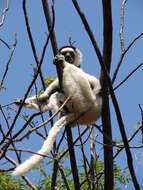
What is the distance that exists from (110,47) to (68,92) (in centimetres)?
111

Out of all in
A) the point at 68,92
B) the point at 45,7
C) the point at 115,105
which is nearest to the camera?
the point at 115,105

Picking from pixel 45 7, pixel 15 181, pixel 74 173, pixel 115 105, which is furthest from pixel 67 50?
pixel 115 105

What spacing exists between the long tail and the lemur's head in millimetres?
1123

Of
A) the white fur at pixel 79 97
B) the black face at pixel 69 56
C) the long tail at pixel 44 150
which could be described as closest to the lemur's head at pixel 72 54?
the black face at pixel 69 56

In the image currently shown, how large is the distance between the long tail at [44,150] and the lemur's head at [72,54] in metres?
1.12

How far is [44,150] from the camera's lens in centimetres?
310

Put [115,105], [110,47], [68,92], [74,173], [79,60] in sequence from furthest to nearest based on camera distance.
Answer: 1. [79,60]
2. [68,92]
3. [74,173]
4. [110,47]
5. [115,105]

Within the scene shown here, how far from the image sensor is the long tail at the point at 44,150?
2.55 meters

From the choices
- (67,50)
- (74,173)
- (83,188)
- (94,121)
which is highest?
(67,50)

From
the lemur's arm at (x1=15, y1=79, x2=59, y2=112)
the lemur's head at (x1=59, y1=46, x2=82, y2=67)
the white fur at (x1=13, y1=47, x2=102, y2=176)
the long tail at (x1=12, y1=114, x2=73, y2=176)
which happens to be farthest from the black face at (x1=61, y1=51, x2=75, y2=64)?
the long tail at (x1=12, y1=114, x2=73, y2=176)

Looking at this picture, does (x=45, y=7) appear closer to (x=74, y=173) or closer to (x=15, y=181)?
(x=74, y=173)

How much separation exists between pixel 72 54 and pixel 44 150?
199 centimetres

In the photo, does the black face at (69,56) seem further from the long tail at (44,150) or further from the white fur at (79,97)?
the long tail at (44,150)

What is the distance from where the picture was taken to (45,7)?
3.42m
